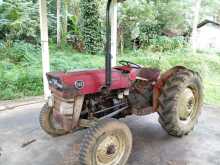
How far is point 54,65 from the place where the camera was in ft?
23.7

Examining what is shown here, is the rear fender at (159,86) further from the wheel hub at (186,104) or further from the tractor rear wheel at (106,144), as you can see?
the tractor rear wheel at (106,144)

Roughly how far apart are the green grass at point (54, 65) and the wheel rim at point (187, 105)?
175 centimetres

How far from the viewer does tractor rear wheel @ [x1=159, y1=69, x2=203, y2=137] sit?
3109 millimetres

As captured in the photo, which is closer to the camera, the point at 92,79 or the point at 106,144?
the point at 106,144

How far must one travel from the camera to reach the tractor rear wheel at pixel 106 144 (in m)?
2.35

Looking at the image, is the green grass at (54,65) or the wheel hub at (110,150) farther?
the green grass at (54,65)

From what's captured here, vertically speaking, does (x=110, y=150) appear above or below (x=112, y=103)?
below

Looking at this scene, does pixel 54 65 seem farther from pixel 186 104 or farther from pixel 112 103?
pixel 186 104

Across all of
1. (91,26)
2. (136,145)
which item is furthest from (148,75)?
(91,26)

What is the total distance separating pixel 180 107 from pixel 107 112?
39.9 inches

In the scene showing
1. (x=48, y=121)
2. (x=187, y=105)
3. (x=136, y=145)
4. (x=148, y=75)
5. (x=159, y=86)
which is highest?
(x=148, y=75)

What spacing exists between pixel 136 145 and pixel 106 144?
73 cm

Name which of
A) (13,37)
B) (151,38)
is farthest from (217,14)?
(13,37)

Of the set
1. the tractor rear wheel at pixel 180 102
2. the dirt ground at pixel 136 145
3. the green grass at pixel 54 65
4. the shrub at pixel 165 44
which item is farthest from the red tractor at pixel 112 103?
the shrub at pixel 165 44
